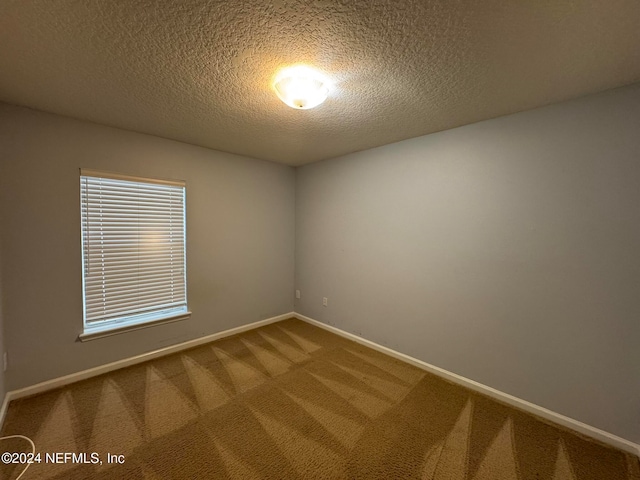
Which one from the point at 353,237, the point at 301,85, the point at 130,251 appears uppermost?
the point at 301,85

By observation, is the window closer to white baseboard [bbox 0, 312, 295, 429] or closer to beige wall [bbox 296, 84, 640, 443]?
white baseboard [bbox 0, 312, 295, 429]

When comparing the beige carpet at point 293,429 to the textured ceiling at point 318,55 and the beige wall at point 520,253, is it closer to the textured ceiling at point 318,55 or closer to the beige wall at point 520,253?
the beige wall at point 520,253

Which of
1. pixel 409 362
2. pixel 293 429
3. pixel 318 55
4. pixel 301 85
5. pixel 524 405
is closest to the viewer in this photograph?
pixel 318 55

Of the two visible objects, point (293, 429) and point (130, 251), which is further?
point (130, 251)

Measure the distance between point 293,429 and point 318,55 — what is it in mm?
2399

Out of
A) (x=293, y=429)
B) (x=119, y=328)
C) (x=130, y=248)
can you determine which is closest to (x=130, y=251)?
(x=130, y=248)

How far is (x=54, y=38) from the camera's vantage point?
4.16 ft

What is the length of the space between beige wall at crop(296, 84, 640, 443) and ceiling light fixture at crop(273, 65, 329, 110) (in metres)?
1.36

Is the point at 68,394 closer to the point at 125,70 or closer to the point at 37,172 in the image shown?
the point at 37,172

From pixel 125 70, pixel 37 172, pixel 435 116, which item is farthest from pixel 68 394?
pixel 435 116

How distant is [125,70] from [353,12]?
4.59 ft

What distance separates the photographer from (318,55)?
140 cm

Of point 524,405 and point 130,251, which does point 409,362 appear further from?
point 130,251

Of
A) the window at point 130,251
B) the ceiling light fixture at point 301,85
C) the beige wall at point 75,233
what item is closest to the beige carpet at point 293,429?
the beige wall at point 75,233
